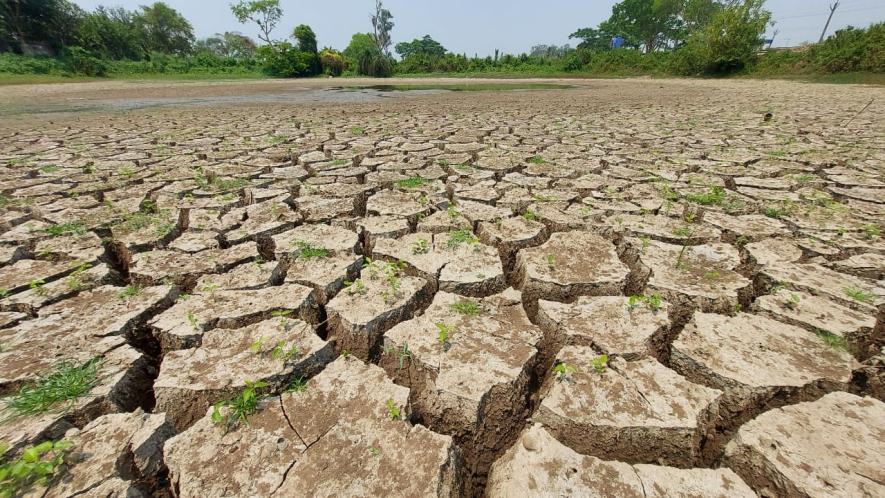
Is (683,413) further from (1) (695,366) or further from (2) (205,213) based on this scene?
(2) (205,213)

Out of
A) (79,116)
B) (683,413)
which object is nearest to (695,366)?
(683,413)

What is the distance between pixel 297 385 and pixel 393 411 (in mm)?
331

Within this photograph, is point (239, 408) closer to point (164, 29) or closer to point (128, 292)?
point (128, 292)

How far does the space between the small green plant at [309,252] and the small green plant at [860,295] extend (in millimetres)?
2256

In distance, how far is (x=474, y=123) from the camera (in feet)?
19.0

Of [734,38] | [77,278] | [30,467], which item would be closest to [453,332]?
[30,467]

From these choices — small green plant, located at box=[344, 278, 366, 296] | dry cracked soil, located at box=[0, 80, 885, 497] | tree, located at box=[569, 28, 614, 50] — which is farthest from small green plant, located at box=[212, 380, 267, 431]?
tree, located at box=[569, 28, 614, 50]

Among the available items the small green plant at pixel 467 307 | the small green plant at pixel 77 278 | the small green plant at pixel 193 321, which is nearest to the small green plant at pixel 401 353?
the small green plant at pixel 467 307

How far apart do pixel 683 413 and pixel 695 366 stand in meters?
0.22

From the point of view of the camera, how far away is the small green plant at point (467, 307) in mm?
1467

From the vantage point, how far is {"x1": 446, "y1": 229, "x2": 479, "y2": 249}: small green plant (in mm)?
1973

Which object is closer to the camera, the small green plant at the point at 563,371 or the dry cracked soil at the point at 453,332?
the dry cracked soil at the point at 453,332

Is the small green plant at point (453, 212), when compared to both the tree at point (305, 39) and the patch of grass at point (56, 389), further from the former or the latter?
the tree at point (305, 39)

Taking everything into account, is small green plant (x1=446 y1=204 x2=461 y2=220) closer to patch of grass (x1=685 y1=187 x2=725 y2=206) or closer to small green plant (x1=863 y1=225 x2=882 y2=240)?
patch of grass (x1=685 y1=187 x2=725 y2=206)
